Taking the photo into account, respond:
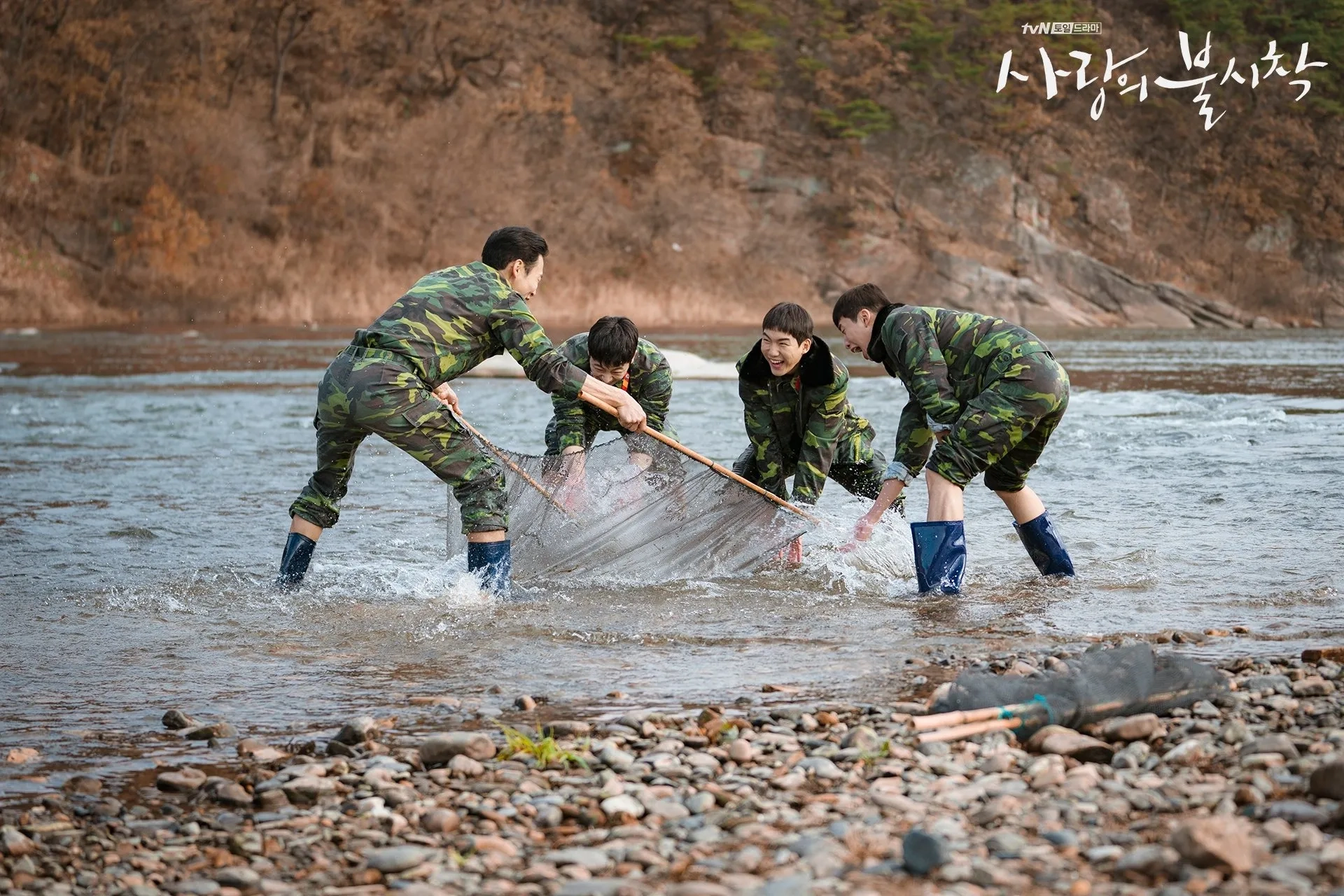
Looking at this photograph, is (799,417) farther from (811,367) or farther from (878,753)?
(878,753)

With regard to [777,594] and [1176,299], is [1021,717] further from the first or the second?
[1176,299]

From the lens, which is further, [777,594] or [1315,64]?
[1315,64]

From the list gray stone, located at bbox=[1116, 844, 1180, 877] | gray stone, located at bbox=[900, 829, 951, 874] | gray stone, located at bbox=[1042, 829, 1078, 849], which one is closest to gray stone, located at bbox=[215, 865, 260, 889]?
gray stone, located at bbox=[900, 829, 951, 874]

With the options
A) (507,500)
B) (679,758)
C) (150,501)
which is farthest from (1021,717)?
(150,501)

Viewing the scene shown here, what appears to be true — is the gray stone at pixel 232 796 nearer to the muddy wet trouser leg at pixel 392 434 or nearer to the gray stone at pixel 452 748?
the gray stone at pixel 452 748

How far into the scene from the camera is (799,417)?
6.98 m

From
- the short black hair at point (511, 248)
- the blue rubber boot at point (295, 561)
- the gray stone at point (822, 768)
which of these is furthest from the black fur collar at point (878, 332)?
the gray stone at point (822, 768)

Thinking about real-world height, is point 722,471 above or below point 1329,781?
above

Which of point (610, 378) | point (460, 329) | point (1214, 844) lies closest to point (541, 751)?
point (1214, 844)

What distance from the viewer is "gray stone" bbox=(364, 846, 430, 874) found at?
309cm

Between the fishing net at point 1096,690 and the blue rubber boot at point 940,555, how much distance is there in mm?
1905

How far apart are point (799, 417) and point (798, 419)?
0.05ft

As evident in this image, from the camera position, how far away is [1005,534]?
7965mm

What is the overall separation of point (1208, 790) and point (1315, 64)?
58731 millimetres
